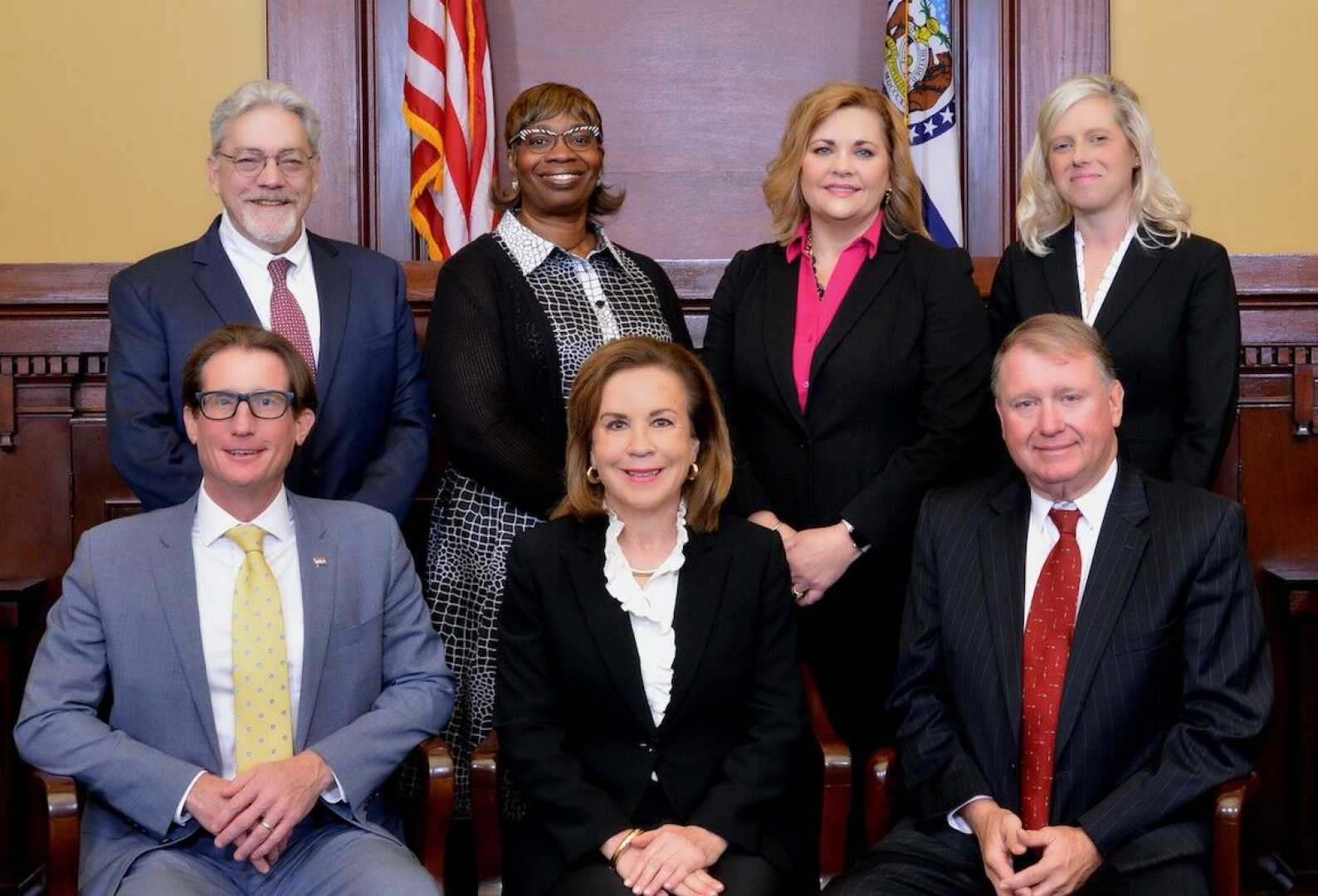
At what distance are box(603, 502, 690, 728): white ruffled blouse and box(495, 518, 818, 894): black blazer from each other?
0.02 meters

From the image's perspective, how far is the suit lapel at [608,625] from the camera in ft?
9.02

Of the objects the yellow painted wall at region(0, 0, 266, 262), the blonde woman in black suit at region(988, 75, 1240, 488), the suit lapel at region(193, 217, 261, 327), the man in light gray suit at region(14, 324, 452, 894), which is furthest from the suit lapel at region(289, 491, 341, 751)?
the yellow painted wall at region(0, 0, 266, 262)

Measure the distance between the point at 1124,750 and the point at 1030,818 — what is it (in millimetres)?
193

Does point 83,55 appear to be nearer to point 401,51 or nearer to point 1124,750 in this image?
point 401,51

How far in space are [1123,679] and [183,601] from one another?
1.58 meters

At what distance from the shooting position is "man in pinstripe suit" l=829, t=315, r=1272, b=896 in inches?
101

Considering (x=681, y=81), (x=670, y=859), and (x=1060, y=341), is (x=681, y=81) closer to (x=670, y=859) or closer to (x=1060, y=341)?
(x=1060, y=341)

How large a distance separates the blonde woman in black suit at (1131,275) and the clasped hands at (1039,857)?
0.80 metres

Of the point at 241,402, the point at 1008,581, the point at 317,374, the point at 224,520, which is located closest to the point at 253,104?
the point at 317,374

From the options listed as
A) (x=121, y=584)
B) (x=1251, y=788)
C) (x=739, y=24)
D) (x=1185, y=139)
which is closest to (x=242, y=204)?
(x=121, y=584)

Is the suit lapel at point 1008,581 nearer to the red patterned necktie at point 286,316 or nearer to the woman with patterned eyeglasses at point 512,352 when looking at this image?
the woman with patterned eyeglasses at point 512,352

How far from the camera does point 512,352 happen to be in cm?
318

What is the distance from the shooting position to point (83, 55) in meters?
4.99

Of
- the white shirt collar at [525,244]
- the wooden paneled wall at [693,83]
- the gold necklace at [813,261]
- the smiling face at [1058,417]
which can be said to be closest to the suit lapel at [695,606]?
the smiling face at [1058,417]
